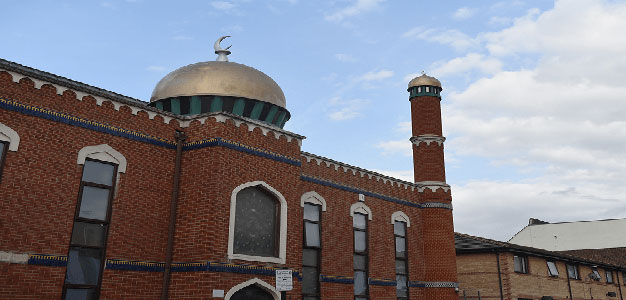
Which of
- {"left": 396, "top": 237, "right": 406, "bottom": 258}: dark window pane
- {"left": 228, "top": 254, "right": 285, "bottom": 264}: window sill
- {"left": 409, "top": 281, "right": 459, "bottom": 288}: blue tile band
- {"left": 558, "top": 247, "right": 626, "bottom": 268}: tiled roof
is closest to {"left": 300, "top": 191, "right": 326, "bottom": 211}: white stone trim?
{"left": 228, "top": 254, "right": 285, "bottom": 264}: window sill

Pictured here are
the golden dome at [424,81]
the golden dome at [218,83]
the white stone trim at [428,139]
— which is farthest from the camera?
the golden dome at [424,81]

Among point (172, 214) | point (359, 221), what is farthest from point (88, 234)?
point (359, 221)

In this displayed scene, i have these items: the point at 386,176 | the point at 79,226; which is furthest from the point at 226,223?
the point at 386,176

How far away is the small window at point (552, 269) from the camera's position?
102 ft

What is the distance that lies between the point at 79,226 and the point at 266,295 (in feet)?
16.7

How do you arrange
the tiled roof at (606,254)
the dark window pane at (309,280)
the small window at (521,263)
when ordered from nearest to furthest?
the dark window pane at (309,280) → the small window at (521,263) → the tiled roof at (606,254)

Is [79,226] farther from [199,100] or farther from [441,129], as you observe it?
[441,129]

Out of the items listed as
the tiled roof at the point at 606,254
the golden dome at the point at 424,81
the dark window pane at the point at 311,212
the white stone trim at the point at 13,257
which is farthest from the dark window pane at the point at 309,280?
the tiled roof at the point at 606,254

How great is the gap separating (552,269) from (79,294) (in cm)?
2750

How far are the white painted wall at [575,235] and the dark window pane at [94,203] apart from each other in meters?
47.9

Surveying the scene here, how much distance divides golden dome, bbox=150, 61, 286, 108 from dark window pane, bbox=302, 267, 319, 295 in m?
5.64

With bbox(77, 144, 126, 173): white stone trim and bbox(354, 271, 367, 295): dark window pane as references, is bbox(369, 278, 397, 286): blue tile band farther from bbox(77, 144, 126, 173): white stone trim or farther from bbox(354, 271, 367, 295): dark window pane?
bbox(77, 144, 126, 173): white stone trim

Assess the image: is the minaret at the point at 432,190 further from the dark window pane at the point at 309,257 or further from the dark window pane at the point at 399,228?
the dark window pane at the point at 309,257

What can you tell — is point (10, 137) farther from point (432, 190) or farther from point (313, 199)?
point (432, 190)
